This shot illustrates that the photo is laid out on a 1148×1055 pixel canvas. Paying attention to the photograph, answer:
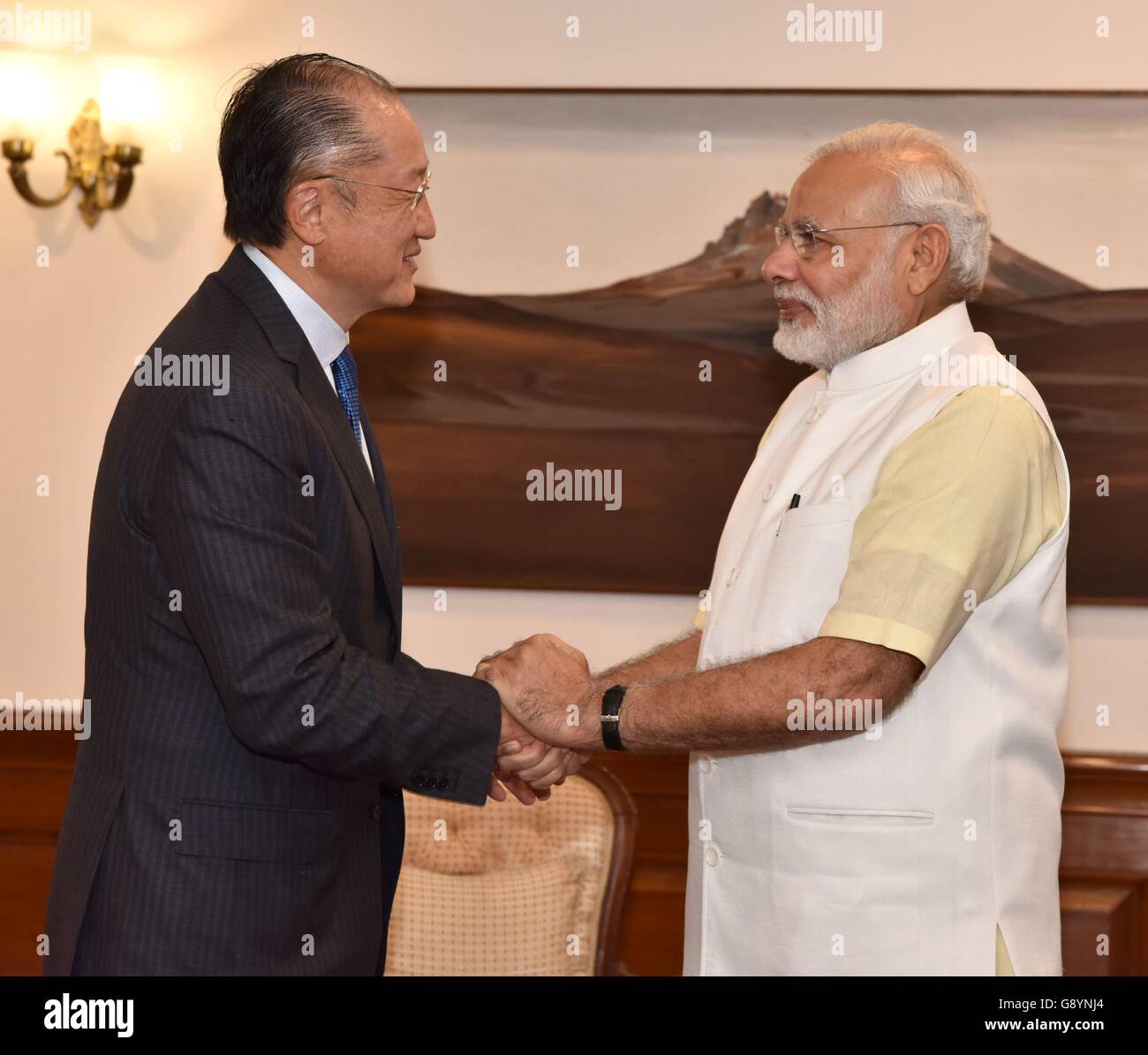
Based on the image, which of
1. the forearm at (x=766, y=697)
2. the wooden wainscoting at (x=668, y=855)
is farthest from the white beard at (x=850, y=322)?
the wooden wainscoting at (x=668, y=855)

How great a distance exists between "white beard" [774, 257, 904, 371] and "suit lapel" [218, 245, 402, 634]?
0.86 meters

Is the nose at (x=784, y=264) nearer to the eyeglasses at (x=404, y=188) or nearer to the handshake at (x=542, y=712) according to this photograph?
the eyeglasses at (x=404, y=188)

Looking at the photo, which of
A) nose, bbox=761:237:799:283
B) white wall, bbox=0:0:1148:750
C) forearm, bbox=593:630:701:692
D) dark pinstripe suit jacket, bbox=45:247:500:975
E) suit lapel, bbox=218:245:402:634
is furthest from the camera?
white wall, bbox=0:0:1148:750

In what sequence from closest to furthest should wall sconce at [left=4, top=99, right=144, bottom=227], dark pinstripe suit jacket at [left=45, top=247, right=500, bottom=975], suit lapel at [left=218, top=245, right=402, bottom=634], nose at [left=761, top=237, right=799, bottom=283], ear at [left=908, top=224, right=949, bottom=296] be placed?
dark pinstripe suit jacket at [left=45, top=247, right=500, bottom=975], suit lapel at [left=218, top=245, right=402, bottom=634], ear at [left=908, top=224, right=949, bottom=296], nose at [left=761, top=237, right=799, bottom=283], wall sconce at [left=4, top=99, right=144, bottom=227]

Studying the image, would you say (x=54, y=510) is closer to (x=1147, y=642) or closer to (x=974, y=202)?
(x=974, y=202)

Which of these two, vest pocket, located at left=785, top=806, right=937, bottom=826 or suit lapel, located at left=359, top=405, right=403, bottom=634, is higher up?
suit lapel, located at left=359, top=405, right=403, bottom=634

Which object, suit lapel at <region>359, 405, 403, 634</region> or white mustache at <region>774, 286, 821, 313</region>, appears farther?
white mustache at <region>774, 286, 821, 313</region>

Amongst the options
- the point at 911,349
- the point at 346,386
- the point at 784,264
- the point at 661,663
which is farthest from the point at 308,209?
the point at 661,663

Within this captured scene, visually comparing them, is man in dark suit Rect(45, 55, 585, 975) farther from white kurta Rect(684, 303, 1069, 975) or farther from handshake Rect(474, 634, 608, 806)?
white kurta Rect(684, 303, 1069, 975)

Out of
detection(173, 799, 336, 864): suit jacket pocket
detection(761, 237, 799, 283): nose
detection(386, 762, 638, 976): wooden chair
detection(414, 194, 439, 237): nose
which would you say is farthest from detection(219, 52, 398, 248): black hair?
detection(386, 762, 638, 976): wooden chair

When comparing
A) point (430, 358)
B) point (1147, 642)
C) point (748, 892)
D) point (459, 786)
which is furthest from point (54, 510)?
point (1147, 642)

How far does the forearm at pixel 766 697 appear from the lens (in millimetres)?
2023

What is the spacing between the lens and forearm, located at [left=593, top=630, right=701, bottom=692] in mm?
2691

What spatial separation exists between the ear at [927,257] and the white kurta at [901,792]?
0.41ft
